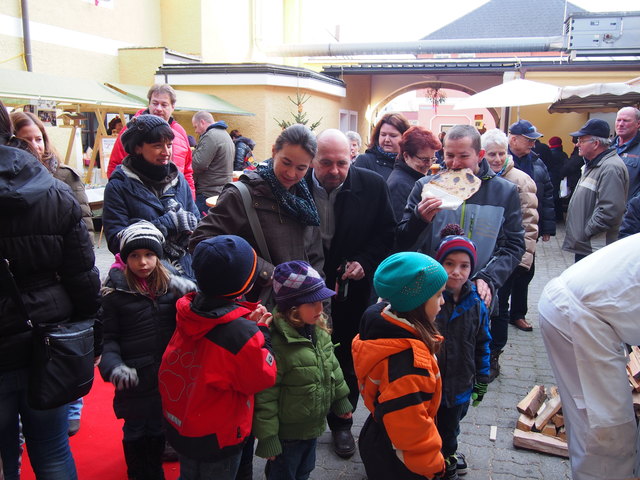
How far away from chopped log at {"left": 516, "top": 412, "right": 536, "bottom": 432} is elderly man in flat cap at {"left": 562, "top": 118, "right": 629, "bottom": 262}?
7.46 feet

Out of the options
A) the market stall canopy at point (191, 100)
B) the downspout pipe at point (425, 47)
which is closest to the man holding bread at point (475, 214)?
the market stall canopy at point (191, 100)

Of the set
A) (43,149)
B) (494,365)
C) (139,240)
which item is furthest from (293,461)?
(43,149)

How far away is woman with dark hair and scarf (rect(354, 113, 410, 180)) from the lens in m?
4.52

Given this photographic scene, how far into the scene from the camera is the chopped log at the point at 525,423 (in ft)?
11.1

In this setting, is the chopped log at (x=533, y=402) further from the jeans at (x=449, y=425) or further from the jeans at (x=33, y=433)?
the jeans at (x=33, y=433)

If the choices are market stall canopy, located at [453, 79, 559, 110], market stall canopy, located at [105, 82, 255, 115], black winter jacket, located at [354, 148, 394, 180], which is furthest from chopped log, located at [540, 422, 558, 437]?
market stall canopy, located at [105, 82, 255, 115]

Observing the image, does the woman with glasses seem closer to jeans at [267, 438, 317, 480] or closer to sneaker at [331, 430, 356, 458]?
sneaker at [331, 430, 356, 458]

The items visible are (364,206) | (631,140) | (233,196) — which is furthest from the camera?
(631,140)

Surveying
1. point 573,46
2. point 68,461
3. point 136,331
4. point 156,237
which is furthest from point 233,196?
point 573,46

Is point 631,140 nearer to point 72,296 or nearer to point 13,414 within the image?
point 72,296

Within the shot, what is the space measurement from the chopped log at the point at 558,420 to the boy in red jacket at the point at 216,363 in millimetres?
2170

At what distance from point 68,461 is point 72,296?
81 cm

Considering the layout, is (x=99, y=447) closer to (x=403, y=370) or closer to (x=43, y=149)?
(x=43, y=149)

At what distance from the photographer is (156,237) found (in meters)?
2.81
